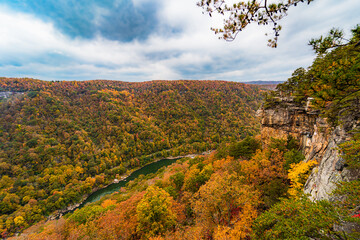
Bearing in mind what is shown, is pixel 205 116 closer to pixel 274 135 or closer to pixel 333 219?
pixel 274 135

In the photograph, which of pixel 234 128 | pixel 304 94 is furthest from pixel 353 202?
pixel 234 128

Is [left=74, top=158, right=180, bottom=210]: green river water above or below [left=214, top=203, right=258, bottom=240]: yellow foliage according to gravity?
below

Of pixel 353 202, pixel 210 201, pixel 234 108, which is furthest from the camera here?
pixel 234 108

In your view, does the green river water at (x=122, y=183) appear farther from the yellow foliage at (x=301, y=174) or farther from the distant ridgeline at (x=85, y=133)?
the yellow foliage at (x=301, y=174)

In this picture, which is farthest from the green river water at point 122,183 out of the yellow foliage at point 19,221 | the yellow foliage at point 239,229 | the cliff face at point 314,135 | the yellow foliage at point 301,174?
the yellow foliage at point 301,174

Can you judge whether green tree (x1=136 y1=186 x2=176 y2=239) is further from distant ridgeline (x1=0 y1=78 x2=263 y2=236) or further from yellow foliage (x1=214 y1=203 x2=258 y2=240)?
distant ridgeline (x1=0 y1=78 x2=263 y2=236)

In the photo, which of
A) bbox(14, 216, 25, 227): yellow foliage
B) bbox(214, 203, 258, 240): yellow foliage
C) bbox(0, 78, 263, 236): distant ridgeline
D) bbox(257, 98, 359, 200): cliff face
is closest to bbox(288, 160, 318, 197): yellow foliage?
bbox(257, 98, 359, 200): cliff face
